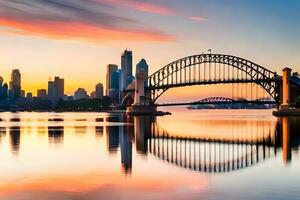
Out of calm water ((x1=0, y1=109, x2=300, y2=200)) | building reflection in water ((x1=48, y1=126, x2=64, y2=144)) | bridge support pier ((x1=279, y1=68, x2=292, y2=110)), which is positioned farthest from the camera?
bridge support pier ((x1=279, y1=68, x2=292, y2=110))

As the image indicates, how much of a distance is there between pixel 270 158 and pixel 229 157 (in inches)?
121

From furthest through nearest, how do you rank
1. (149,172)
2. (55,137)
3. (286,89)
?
(286,89)
(55,137)
(149,172)

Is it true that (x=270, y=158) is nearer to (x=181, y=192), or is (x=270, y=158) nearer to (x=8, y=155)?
(x=181, y=192)

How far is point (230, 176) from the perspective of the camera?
24.8 m

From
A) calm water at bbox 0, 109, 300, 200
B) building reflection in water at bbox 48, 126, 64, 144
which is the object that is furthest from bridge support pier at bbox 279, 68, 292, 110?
calm water at bbox 0, 109, 300, 200

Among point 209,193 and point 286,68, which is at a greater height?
point 286,68

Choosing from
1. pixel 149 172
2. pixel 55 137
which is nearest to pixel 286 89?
pixel 55 137

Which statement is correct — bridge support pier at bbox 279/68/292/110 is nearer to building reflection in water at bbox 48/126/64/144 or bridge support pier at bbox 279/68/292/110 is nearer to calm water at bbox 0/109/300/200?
building reflection in water at bbox 48/126/64/144

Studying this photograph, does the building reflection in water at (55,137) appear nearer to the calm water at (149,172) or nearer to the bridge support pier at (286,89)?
the calm water at (149,172)

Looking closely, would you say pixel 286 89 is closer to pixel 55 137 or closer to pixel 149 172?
pixel 55 137

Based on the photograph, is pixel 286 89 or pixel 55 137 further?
pixel 286 89

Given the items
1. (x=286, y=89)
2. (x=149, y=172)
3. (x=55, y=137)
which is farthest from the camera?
(x=286, y=89)

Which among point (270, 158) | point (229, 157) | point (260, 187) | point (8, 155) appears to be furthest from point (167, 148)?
point (260, 187)

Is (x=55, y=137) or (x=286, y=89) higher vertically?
(x=286, y=89)
